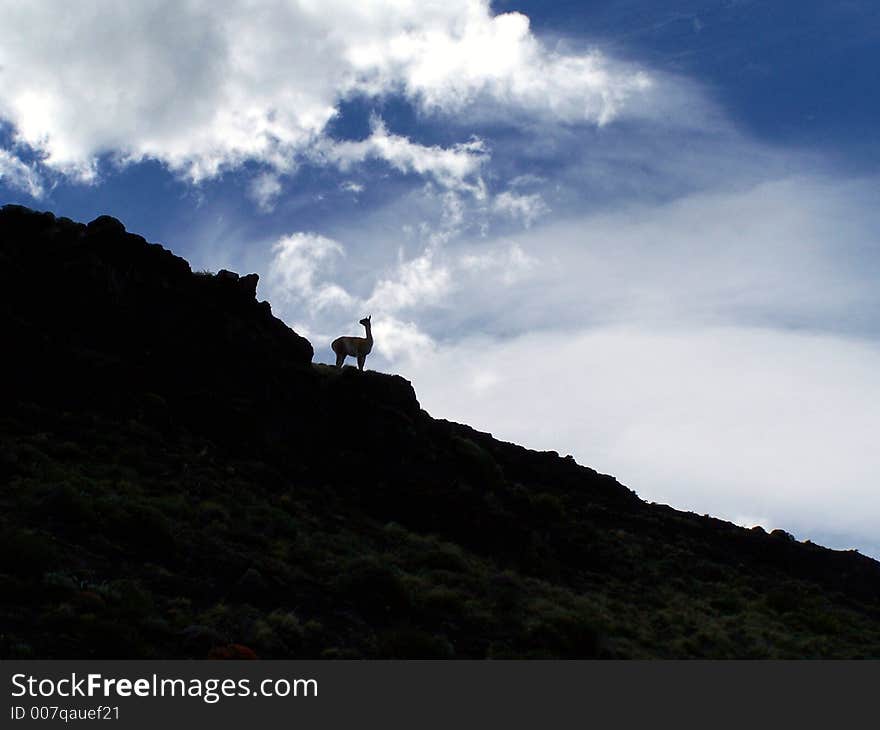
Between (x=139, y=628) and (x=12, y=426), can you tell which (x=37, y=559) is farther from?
(x=12, y=426)

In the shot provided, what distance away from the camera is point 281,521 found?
2214cm

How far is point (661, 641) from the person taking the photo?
784 inches

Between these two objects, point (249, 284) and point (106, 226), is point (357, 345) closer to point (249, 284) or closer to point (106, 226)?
point (249, 284)

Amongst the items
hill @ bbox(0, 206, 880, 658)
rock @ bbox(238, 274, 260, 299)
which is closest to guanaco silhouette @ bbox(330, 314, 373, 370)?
hill @ bbox(0, 206, 880, 658)

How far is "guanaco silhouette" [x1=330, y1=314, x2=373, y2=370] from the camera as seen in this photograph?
1211 inches

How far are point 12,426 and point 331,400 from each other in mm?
10298

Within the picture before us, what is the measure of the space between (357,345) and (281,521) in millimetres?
9902

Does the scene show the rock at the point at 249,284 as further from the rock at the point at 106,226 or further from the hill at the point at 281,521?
the rock at the point at 106,226

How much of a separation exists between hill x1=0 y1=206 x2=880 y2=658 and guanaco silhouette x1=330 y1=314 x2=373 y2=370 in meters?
0.58

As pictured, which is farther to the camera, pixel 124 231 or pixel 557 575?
pixel 124 231
